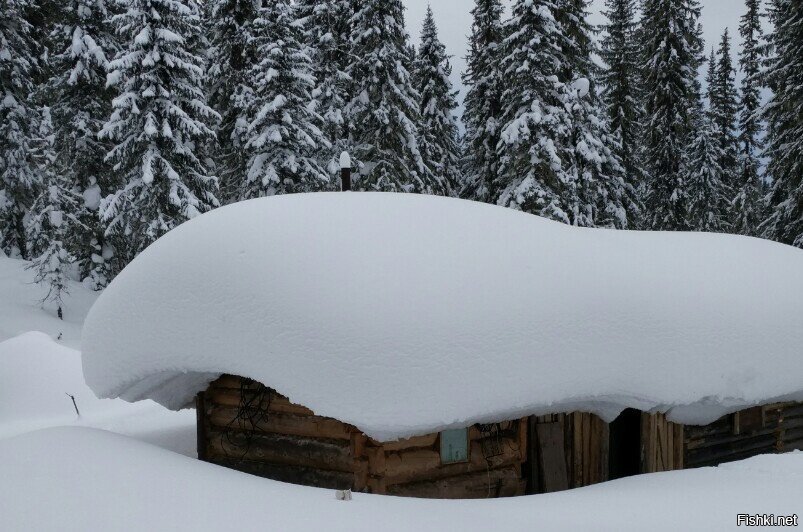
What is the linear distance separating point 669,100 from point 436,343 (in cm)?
2498

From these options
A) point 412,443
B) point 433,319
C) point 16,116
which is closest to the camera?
point 433,319

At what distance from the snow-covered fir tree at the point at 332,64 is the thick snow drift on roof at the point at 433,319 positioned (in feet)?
50.4

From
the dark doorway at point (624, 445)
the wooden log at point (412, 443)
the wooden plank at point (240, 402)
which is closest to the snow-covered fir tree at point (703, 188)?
the dark doorway at point (624, 445)

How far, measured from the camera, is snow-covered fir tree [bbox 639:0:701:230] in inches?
1021

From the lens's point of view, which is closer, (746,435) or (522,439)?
(522,439)

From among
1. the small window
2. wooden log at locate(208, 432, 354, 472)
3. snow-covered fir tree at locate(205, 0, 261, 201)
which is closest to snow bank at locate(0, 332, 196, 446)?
wooden log at locate(208, 432, 354, 472)

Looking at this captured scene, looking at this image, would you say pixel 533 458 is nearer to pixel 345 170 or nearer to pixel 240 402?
pixel 240 402

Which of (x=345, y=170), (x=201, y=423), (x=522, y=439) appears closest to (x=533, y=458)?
(x=522, y=439)

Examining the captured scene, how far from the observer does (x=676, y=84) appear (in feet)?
85.5

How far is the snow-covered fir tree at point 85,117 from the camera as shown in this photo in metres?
20.0

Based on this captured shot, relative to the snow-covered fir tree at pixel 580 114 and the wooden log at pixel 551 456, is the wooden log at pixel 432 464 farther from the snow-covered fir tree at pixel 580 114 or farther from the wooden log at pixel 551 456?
the snow-covered fir tree at pixel 580 114

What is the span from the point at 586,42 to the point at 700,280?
16.3m

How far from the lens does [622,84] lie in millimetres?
27078

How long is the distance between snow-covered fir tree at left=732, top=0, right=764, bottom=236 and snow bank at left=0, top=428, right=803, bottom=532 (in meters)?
18.9
